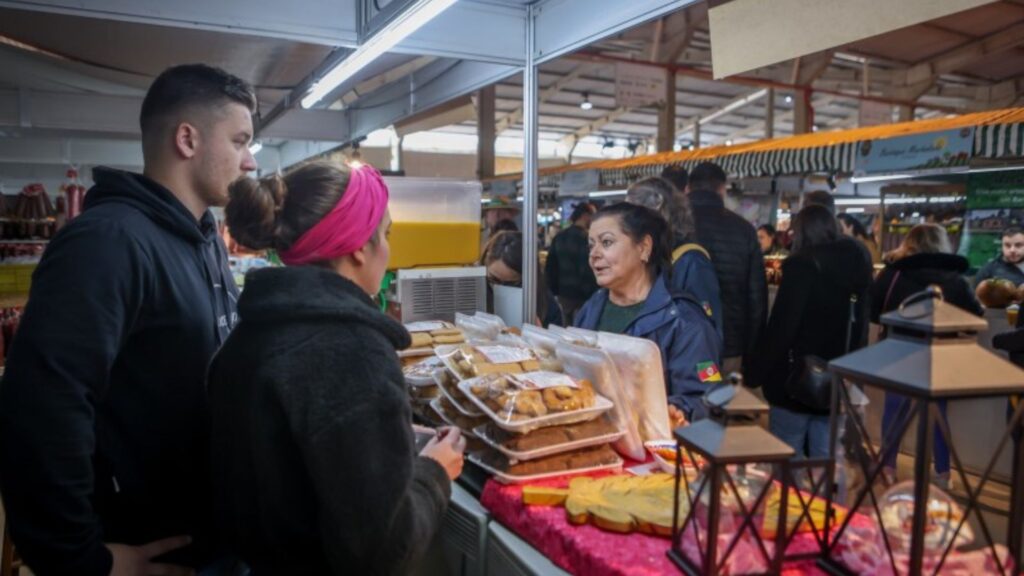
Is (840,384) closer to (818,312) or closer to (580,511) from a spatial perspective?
(580,511)

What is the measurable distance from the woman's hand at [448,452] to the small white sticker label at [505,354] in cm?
40

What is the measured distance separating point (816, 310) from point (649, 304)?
62.4 inches

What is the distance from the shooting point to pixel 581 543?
134cm

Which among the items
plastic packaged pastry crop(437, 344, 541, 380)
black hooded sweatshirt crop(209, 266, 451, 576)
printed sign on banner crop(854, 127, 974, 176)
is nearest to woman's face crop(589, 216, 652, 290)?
plastic packaged pastry crop(437, 344, 541, 380)

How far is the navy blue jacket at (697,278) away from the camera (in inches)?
118

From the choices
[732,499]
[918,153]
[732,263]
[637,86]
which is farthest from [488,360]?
[637,86]

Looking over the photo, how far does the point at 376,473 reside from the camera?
114cm

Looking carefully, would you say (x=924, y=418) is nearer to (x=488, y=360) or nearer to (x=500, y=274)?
(x=488, y=360)

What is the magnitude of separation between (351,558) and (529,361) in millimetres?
901

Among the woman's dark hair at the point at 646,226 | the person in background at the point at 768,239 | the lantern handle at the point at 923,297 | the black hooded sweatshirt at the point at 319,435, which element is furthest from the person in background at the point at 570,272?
the person in background at the point at 768,239

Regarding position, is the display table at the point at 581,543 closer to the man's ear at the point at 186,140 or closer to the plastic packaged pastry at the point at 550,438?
the plastic packaged pastry at the point at 550,438

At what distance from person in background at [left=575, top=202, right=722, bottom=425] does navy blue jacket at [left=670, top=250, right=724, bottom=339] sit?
349 millimetres

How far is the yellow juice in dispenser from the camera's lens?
10.5ft

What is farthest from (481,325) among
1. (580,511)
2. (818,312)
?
(818,312)
